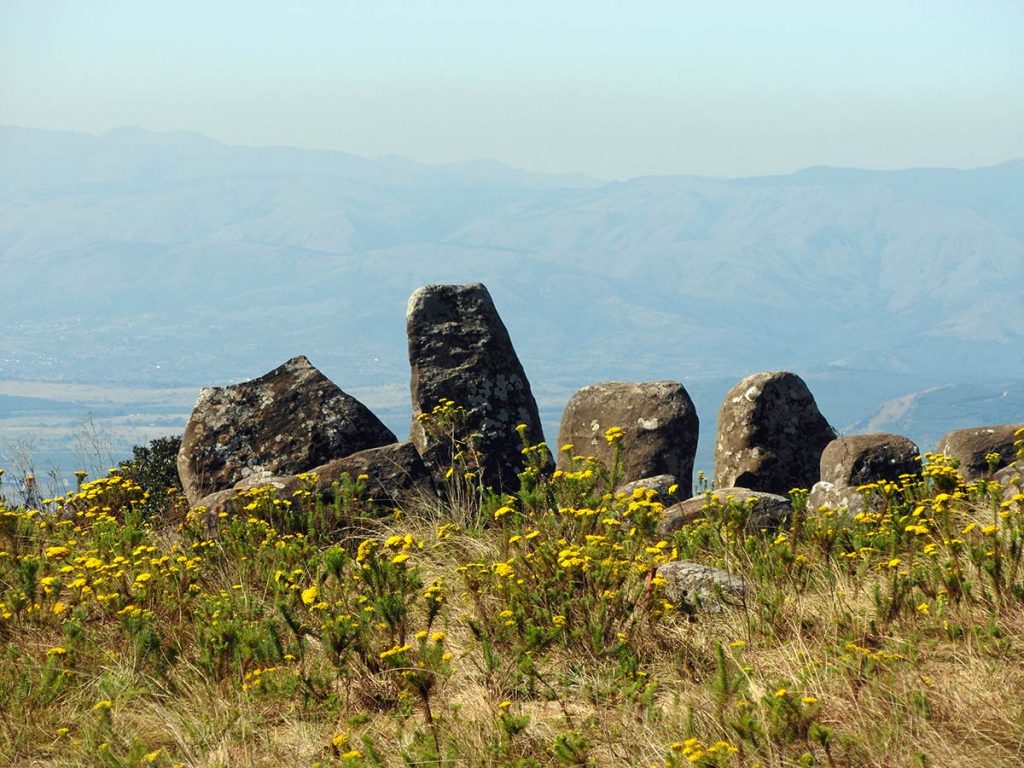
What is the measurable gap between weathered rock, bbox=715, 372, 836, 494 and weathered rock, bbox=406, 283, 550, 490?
2.86m

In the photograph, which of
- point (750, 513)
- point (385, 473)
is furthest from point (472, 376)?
point (750, 513)

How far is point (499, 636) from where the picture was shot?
670 cm

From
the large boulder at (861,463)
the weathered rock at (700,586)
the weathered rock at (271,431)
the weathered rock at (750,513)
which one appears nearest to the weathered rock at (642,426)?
the large boulder at (861,463)

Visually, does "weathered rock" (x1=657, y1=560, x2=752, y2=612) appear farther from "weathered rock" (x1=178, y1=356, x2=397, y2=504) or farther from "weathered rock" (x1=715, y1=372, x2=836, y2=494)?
"weathered rock" (x1=715, y1=372, x2=836, y2=494)

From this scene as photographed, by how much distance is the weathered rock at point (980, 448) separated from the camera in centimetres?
1306

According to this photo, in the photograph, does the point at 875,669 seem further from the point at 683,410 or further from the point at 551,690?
the point at 683,410

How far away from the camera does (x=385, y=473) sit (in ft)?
36.5

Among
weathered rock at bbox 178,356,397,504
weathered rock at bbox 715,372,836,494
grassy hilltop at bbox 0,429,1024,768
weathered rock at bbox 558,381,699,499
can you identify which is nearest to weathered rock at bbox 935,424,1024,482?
weathered rock at bbox 715,372,836,494

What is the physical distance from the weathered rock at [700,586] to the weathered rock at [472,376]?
6.25 m

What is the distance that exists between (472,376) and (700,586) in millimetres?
7322

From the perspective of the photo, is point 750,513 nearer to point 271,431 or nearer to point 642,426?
point 642,426

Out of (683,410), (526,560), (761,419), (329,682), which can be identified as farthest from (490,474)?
(329,682)

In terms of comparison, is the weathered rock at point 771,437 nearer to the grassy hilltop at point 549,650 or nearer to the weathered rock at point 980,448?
the weathered rock at point 980,448

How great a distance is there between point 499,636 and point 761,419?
929 cm
